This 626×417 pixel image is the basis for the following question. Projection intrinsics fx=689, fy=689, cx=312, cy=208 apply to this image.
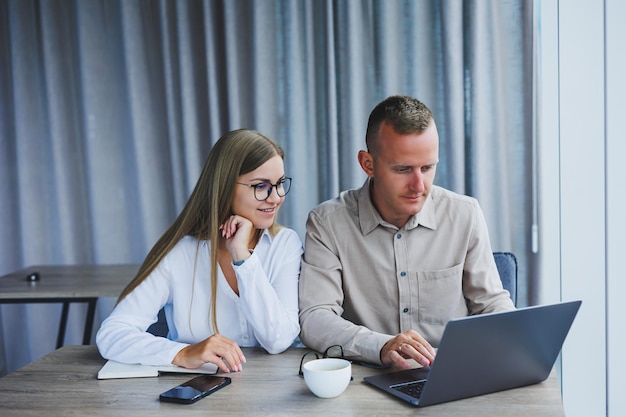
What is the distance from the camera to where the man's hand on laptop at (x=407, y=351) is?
1425 millimetres

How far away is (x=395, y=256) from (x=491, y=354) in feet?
2.18

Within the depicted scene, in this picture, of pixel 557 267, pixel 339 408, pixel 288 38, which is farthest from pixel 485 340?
pixel 288 38

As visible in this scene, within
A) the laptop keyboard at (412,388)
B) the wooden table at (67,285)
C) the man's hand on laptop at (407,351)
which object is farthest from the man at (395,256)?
the wooden table at (67,285)

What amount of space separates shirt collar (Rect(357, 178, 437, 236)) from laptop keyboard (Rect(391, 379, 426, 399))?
2.02 ft

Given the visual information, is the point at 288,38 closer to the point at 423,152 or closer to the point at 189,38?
the point at 189,38

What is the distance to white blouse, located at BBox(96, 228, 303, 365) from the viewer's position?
5.46ft

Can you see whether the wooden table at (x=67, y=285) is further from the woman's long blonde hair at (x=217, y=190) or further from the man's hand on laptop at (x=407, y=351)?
the man's hand on laptop at (x=407, y=351)

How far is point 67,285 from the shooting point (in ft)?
9.16

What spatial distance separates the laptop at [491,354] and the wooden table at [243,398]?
0.02 meters

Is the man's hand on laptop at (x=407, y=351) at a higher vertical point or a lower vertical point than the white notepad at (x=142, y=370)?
higher

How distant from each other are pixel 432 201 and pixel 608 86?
2.50 ft

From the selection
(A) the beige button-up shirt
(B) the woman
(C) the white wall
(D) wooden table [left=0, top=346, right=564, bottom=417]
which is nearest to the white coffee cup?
(D) wooden table [left=0, top=346, right=564, bottom=417]

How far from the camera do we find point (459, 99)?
3.05 m

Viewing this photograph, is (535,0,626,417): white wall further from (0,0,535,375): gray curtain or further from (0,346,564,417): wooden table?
(0,346,564,417): wooden table
